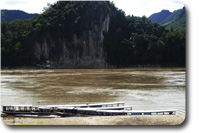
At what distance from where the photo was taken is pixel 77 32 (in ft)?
122

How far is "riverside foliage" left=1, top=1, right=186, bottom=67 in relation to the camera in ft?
119

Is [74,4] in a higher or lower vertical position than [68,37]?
higher

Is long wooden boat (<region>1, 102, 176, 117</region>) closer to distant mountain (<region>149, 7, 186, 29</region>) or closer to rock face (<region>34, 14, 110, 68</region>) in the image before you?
distant mountain (<region>149, 7, 186, 29</region>)

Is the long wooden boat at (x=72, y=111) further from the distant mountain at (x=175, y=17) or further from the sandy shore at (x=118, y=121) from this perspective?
the distant mountain at (x=175, y=17)

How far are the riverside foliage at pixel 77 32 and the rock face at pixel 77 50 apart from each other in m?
0.76

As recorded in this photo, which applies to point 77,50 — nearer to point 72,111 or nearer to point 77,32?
point 77,32

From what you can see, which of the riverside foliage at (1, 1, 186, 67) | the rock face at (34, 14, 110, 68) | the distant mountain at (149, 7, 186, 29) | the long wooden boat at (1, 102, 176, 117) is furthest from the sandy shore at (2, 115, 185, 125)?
the rock face at (34, 14, 110, 68)

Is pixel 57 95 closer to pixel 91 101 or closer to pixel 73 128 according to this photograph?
pixel 91 101

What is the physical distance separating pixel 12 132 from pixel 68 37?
1282 inches

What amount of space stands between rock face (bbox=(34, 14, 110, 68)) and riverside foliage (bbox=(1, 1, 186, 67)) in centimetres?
76

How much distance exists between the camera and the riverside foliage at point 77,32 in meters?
36.2

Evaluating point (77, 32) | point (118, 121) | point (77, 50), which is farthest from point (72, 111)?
point (77, 32)

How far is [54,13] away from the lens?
39.3 metres

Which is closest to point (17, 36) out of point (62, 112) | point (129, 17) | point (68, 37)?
point (68, 37)
